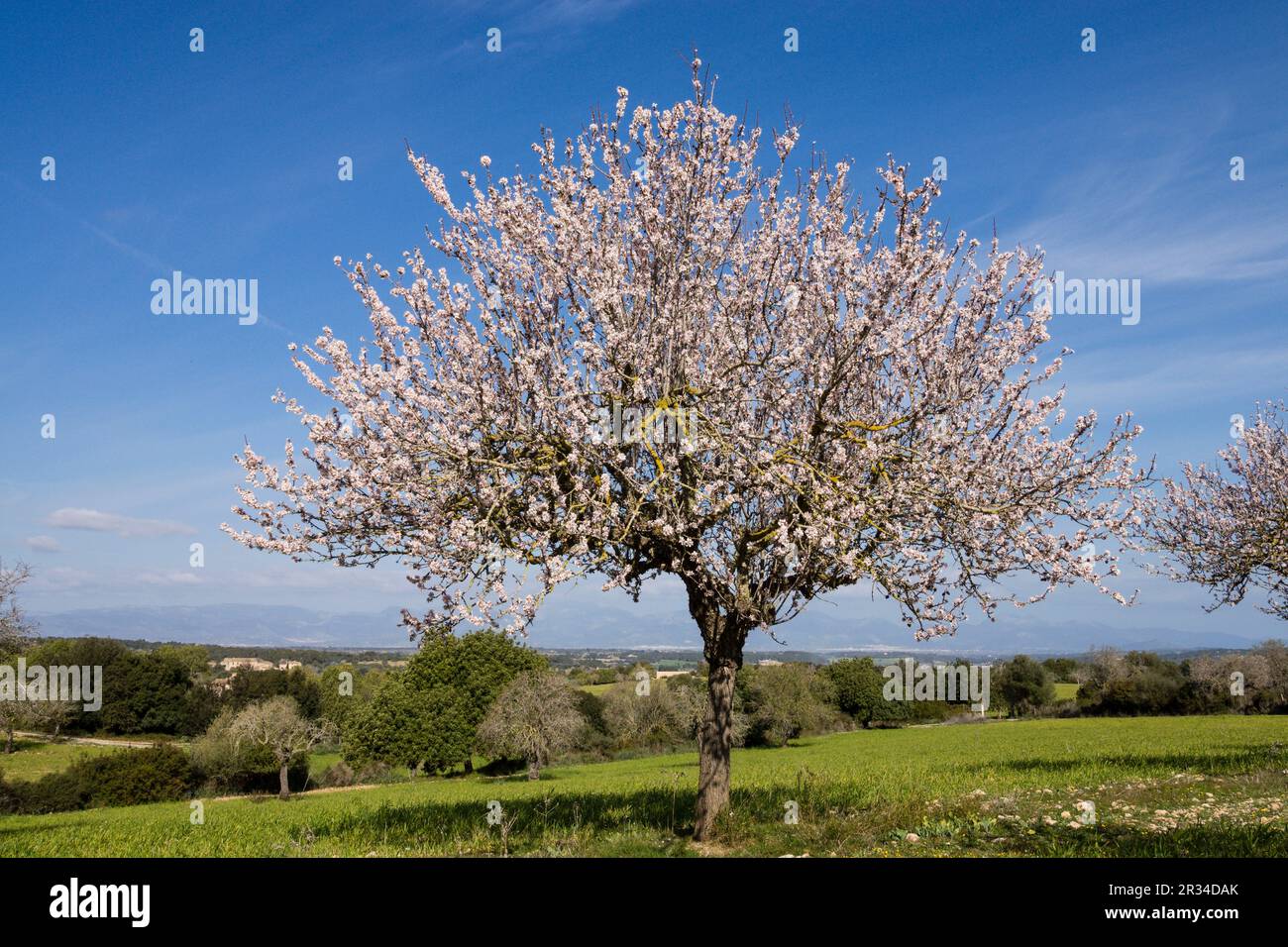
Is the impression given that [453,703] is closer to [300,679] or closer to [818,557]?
[300,679]

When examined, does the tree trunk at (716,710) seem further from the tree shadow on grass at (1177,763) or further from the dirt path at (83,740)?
the dirt path at (83,740)

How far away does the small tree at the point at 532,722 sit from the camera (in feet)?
163

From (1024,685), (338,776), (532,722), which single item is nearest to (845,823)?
(532,722)

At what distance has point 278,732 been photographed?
5125 centimetres

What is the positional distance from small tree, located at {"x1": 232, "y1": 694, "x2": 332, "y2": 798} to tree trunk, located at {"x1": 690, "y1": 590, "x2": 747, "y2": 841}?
1844 inches

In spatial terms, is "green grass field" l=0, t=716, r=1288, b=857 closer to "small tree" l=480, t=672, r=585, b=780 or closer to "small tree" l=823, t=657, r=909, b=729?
"small tree" l=480, t=672, r=585, b=780

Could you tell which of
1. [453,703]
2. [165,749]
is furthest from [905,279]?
[453,703]

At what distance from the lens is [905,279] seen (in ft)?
38.0

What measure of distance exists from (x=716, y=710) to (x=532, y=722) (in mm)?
39522

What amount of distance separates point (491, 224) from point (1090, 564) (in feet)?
33.8

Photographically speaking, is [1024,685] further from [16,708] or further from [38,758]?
[38,758]

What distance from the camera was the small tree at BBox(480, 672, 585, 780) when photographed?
49719 millimetres

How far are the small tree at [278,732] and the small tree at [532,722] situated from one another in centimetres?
1191

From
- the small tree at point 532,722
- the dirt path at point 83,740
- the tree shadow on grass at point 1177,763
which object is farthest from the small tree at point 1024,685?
the dirt path at point 83,740
